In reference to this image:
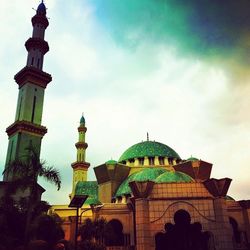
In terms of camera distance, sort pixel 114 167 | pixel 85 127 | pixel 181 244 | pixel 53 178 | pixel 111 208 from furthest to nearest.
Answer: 1. pixel 85 127
2. pixel 114 167
3. pixel 111 208
4. pixel 181 244
5. pixel 53 178

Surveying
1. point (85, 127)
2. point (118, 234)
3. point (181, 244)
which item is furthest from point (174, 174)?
point (85, 127)

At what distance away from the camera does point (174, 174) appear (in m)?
29.9

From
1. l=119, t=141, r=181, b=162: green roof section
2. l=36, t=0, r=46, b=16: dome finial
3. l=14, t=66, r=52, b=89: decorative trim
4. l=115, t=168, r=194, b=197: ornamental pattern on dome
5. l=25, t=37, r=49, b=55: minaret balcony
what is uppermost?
l=36, t=0, r=46, b=16: dome finial

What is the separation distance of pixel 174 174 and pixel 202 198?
5.27 meters

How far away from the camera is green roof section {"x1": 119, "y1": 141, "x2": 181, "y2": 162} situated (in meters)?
45.1

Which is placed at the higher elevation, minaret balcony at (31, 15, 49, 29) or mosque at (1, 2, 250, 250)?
minaret balcony at (31, 15, 49, 29)

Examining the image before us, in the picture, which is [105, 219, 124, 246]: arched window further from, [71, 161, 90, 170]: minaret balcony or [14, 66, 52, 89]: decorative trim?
[71, 161, 90, 170]: minaret balcony

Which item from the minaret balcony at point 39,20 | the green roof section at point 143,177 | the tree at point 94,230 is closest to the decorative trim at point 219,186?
the tree at point 94,230

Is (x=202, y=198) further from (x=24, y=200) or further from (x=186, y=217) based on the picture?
(x=24, y=200)

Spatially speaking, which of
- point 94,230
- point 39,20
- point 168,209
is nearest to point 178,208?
point 168,209

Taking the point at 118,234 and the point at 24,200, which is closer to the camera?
the point at 24,200

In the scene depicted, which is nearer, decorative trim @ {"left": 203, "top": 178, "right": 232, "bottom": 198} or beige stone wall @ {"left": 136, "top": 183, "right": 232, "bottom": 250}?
beige stone wall @ {"left": 136, "top": 183, "right": 232, "bottom": 250}

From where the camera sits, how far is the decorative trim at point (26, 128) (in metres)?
37.5

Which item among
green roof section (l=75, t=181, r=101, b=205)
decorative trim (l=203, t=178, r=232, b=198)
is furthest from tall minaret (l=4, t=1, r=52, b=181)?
decorative trim (l=203, t=178, r=232, b=198)
